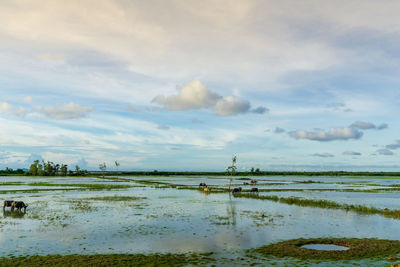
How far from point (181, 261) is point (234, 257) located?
337 centimetres

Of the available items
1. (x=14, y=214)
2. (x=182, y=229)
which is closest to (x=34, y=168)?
(x=14, y=214)

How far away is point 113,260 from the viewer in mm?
18156

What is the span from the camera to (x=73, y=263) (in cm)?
1744

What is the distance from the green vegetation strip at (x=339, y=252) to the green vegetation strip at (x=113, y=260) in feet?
16.4

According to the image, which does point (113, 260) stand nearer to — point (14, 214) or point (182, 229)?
point (182, 229)

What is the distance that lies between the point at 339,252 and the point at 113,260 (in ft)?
48.2

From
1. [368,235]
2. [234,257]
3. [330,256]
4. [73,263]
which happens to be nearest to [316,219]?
[368,235]

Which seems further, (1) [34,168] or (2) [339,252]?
(1) [34,168]

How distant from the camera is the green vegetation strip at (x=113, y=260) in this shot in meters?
17.4

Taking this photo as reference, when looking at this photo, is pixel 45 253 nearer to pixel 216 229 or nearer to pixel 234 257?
pixel 234 257

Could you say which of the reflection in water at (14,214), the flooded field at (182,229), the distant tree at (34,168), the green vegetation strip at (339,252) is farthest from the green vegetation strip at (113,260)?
the distant tree at (34,168)

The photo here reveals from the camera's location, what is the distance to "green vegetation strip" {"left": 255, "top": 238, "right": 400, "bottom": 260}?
1942 cm

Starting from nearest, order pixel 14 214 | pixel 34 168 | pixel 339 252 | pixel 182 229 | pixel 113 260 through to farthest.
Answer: pixel 113 260, pixel 339 252, pixel 182 229, pixel 14 214, pixel 34 168

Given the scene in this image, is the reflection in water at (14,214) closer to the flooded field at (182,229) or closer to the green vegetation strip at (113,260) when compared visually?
the flooded field at (182,229)
